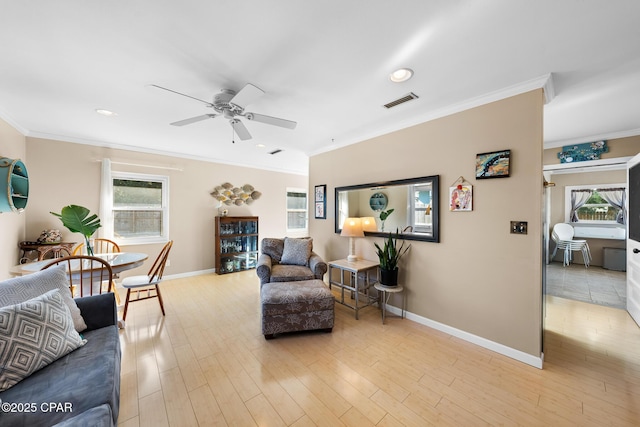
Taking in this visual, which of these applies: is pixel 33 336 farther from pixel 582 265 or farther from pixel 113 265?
pixel 582 265

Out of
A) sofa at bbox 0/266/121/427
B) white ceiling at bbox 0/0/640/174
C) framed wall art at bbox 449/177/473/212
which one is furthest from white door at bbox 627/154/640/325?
sofa at bbox 0/266/121/427

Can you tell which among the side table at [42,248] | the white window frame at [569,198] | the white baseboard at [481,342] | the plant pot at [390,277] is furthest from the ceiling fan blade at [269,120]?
the white window frame at [569,198]

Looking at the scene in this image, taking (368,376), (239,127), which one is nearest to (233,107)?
(239,127)

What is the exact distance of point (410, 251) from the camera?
2846 millimetres

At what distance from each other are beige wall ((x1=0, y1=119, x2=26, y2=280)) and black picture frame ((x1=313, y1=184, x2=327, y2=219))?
3930mm

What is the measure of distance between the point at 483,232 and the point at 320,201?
247cm

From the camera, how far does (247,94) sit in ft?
5.95

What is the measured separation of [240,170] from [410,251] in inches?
160

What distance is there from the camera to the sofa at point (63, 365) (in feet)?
3.27

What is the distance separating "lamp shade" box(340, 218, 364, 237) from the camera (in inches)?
128

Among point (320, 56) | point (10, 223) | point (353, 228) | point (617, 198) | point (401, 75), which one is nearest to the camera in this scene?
point (320, 56)

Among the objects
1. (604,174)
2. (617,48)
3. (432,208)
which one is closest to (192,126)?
(432,208)

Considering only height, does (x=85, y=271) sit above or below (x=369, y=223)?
below

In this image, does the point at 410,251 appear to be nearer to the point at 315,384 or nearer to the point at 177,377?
the point at 315,384
